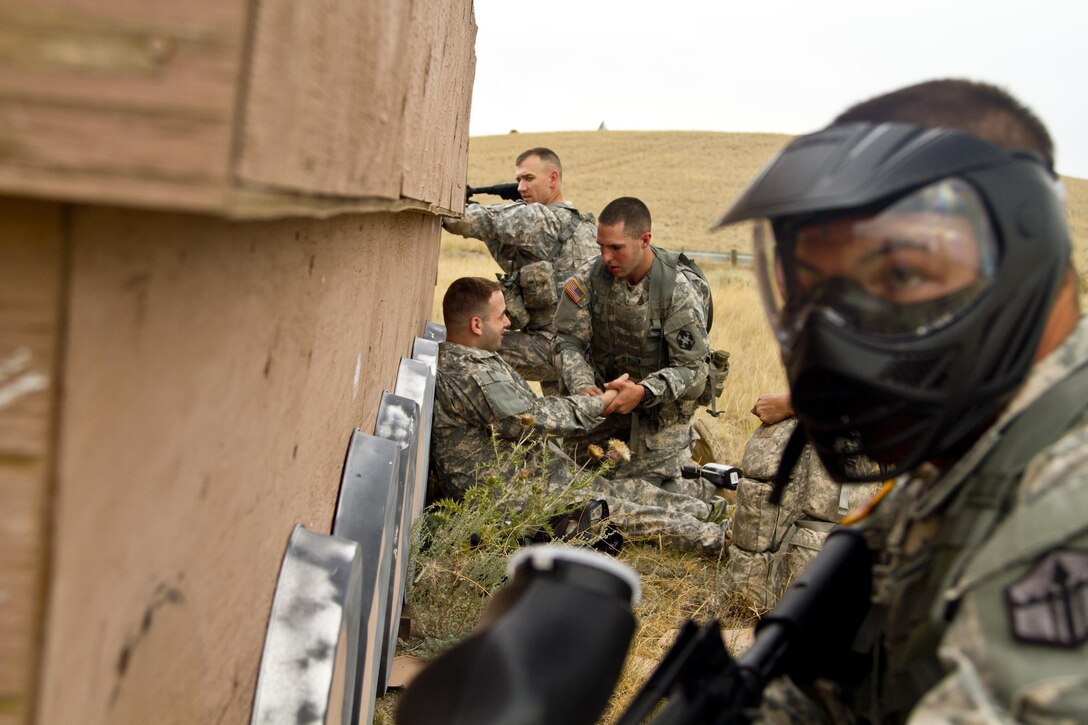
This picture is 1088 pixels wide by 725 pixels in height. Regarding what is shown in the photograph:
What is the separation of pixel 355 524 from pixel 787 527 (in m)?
2.56

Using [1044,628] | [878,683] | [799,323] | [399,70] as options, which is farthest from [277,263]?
[878,683]

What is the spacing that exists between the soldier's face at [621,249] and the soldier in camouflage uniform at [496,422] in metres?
0.87

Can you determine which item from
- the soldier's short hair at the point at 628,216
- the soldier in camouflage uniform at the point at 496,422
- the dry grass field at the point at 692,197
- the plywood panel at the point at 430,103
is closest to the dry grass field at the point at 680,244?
the dry grass field at the point at 692,197

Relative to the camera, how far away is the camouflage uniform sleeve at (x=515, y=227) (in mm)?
6980

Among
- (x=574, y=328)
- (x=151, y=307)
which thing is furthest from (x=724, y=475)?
(x=151, y=307)

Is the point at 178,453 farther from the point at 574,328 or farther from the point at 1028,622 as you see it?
the point at 574,328

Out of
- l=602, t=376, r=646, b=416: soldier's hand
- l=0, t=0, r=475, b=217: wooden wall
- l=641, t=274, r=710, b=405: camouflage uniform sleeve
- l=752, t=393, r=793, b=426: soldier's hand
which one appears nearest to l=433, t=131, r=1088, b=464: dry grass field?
l=641, t=274, r=710, b=405: camouflage uniform sleeve

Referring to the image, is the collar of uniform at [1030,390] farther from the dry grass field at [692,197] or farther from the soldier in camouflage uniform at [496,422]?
the dry grass field at [692,197]

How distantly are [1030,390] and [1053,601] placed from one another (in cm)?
36

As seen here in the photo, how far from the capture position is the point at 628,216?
5.86m

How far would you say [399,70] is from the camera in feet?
4.80

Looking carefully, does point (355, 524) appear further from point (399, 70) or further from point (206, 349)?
point (206, 349)

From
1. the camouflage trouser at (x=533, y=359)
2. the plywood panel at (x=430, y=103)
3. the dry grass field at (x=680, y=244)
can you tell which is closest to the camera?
the plywood panel at (x=430, y=103)

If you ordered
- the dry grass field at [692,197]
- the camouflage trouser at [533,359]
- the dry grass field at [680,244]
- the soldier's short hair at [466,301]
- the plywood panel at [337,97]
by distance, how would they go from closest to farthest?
1. the plywood panel at [337,97]
2. the dry grass field at [680,244]
3. the soldier's short hair at [466,301]
4. the camouflage trouser at [533,359]
5. the dry grass field at [692,197]
